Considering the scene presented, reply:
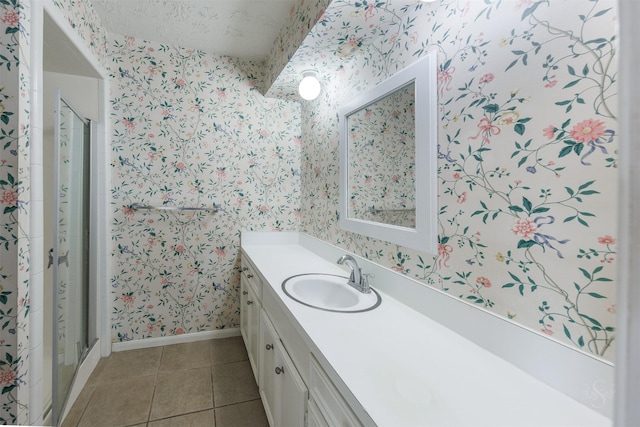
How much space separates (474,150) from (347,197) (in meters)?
0.86

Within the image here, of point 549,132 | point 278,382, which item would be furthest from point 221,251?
point 549,132

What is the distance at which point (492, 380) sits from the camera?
719mm

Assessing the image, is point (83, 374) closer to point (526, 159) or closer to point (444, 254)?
point (444, 254)

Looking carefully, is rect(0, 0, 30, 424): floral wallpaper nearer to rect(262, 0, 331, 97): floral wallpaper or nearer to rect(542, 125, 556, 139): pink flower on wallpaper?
rect(262, 0, 331, 97): floral wallpaper

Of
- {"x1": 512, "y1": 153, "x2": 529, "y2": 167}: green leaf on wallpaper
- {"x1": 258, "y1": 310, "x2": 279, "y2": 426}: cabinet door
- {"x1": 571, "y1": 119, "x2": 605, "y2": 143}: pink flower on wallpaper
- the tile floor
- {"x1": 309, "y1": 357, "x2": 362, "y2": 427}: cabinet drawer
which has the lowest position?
the tile floor

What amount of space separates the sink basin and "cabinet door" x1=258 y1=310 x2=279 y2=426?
0.21m

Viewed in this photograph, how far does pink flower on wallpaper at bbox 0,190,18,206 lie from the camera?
105cm

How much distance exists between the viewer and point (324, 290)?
152 cm

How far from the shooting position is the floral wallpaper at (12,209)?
1.04 m

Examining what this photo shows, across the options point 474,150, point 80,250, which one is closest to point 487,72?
point 474,150

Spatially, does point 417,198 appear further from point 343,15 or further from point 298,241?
point 298,241

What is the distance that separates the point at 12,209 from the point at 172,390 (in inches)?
53.3

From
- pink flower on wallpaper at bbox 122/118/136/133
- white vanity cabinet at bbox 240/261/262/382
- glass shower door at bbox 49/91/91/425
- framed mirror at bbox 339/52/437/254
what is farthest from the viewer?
pink flower on wallpaper at bbox 122/118/136/133

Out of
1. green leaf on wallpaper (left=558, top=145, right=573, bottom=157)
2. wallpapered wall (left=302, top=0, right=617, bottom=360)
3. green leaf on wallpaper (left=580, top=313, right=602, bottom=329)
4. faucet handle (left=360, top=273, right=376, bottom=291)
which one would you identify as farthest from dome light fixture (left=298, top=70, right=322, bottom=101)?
green leaf on wallpaper (left=580, top=313, right=602, bottom=329)
